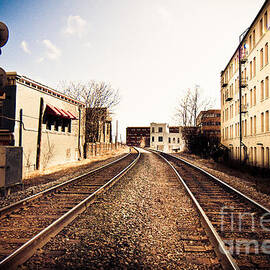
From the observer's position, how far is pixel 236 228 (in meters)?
4.78

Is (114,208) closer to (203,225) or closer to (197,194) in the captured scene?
(203,225)

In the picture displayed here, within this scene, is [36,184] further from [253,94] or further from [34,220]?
[253,94]

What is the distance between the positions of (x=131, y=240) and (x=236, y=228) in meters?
2.18

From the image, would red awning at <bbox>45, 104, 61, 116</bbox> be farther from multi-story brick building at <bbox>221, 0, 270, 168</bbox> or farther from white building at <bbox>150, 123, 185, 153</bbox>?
white building at <bbox>150, 123, 185, 153</bbox>

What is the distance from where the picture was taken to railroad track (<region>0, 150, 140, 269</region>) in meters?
3.64

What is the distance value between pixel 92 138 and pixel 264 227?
29.9m

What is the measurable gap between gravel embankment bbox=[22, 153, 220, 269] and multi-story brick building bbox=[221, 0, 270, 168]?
56.3ft

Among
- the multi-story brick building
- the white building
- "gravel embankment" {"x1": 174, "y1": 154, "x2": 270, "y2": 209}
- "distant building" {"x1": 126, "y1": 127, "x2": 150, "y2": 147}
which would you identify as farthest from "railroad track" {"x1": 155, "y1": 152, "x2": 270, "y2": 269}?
"distant building" {"x1": 126, "y1": 127, "x2": 150, "y2": 147}

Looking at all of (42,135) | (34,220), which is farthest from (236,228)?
(42,135)

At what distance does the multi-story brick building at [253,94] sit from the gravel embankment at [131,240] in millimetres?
17171

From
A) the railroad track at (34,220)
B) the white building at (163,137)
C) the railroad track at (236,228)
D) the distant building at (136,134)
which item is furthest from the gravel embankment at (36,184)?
the distant building at (136,134)

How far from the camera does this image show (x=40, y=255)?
11.9 ft

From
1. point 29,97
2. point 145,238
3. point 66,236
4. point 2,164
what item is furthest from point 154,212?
point 29,97

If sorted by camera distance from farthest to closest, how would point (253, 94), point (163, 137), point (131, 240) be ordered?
point (163, 137) < point (253, 94) < point (131, 240)
